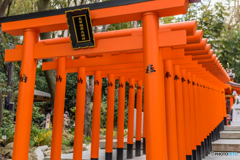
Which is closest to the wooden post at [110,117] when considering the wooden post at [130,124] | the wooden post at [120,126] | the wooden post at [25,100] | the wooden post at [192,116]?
the wooden post at [120,126]

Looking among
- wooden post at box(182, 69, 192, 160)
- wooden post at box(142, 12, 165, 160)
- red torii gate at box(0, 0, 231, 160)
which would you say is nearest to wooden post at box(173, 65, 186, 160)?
wooden post at box(182, 69, 192, 160)

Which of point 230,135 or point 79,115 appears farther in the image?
point 230,135

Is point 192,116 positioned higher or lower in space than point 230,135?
higher

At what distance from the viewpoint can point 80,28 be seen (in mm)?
3807

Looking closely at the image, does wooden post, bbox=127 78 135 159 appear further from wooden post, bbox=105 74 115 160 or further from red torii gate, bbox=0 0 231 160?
red torii gate, bbox=0 0 231 160

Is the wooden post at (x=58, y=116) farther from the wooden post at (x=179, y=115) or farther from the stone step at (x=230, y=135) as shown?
the stone step at (x=230, y=135)

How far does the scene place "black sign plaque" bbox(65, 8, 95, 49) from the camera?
3729mm

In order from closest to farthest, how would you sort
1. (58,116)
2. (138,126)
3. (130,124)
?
(58,116) → (130,124) → (138,126)

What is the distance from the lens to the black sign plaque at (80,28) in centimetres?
373

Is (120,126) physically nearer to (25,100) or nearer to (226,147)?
(25,100)

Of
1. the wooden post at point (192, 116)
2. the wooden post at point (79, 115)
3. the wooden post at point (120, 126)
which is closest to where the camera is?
the wooden post at point (79, 115)

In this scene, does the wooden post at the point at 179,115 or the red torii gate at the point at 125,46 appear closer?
the red torii gate at the point at 125,46

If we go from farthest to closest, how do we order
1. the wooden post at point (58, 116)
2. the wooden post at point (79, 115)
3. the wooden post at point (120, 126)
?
1. the wooden post at point (120, 126)
2. the wooden post at point (79, 115)
3. the wooden post at point (58, 116)

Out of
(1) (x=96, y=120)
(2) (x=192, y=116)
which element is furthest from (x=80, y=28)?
(2) (x=192, y=116)
